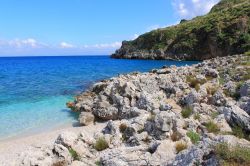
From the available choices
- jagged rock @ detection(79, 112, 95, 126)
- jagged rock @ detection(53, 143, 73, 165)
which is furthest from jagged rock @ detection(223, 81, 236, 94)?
jagged rock @ detection(53, 143, 73, 165)

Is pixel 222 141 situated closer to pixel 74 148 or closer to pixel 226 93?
pixel 74 148

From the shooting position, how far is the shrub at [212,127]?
1497 centimetres

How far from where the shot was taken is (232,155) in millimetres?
8789

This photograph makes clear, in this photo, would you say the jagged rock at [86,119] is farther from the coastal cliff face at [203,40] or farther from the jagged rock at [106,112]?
the coastal cliff face at [203,40]

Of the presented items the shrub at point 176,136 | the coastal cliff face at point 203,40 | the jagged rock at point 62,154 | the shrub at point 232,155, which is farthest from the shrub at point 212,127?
the coastal cliff face at point 203,40

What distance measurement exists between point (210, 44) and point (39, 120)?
10713cm

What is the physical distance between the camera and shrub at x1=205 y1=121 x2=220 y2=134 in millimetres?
14970

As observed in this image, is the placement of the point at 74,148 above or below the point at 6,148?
above

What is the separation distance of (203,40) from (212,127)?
12230 cm

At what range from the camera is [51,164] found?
13.8 metres

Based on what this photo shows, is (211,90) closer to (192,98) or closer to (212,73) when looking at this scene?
(192,98)

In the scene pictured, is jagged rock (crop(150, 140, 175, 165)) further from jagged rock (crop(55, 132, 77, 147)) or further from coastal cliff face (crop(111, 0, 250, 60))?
coastal cliff face (crop(111, 0, 250, 60))

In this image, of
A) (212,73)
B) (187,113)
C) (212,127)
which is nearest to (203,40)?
(212,73)

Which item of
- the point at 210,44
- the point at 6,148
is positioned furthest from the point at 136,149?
the point at 210,44
